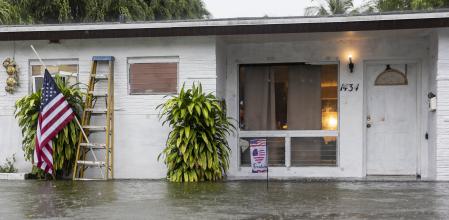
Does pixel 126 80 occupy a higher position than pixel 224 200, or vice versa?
pixel 126 80

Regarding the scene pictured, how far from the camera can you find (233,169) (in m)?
13.7

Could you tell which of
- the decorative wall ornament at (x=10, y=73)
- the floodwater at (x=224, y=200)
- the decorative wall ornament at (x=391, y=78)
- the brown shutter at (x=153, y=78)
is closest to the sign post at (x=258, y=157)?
the floodwater at (x=224, y=200)

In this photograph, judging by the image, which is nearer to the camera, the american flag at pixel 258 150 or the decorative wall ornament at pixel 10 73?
the american flag at pixel 258 150

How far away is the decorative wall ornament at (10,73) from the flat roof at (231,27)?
0.52 metres

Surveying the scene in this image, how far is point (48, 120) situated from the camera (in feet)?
40.5

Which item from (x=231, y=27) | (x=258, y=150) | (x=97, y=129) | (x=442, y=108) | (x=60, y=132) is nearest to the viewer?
(x=258, y=150)

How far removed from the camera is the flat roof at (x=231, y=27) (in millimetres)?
11719

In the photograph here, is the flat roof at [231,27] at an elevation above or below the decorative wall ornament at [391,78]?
above

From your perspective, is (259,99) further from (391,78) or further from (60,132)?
(60,132)

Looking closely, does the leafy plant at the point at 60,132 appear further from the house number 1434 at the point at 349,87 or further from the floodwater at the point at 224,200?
the house number 1434 at the point at 349,87

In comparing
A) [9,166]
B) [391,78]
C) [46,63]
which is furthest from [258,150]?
[9,166]

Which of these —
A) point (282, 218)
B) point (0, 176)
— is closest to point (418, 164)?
point (282, 218)

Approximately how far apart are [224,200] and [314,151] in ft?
14.4

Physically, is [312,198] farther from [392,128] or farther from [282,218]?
[392,128]
